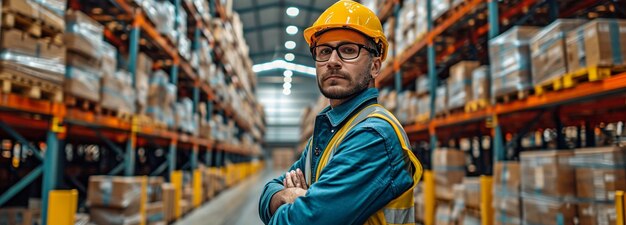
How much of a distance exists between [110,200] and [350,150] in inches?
167

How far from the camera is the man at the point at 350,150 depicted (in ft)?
3.95

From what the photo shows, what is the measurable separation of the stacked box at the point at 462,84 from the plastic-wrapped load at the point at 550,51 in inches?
55.5

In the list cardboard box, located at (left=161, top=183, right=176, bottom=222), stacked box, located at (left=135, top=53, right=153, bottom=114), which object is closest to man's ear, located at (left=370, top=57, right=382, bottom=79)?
stacked box, located at (left=135, top=53, right=153, bottom=114)

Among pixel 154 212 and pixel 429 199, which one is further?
pixel 429 199

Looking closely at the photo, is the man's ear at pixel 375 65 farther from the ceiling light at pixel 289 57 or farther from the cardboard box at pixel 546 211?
the ceiling light at pixel 289 57

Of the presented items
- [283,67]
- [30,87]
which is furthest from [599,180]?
[283,67]

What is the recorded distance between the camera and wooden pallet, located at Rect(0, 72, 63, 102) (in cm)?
308

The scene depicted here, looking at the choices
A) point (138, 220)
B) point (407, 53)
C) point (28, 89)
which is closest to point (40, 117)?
point (28, 89)

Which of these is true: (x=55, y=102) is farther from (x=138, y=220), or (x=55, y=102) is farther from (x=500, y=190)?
(x=500, y=190)

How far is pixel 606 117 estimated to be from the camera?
16.7ft

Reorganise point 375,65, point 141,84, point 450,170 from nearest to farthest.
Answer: point 375,65 < point 450,170 < point 141,84

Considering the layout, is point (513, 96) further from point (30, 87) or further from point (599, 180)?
point (30, 87)

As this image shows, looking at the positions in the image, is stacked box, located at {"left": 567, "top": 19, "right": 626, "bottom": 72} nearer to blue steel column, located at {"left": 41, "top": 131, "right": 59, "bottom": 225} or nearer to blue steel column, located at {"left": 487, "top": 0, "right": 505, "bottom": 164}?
blue steel column, located at {"left": 487, "top": 0, "right": 505, "bottom": 164}

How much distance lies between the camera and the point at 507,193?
156 inches
